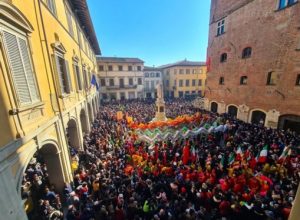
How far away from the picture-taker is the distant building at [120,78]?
35531 mm

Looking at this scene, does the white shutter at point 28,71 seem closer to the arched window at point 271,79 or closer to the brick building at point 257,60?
the brick building at point 257,60

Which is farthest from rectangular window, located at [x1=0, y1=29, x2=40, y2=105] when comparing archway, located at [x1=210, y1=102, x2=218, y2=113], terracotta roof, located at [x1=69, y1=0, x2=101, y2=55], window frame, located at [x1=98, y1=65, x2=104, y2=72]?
window frame, located at [x1=98, y1=65, x2=104, y2=72]

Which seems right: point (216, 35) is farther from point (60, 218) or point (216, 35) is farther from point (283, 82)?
point (60, 218)

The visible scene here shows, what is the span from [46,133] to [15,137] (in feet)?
5.90

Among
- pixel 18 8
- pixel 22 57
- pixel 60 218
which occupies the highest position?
pixel 18 8

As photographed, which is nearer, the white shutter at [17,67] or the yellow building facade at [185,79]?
the white shutter at [17,67]

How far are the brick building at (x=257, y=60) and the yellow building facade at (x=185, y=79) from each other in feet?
65.6

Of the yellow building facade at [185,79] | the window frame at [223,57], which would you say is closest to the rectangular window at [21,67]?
the window frame at [223,57]

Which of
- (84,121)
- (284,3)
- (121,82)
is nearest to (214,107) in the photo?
(284,3)

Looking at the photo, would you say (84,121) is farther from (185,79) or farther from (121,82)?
(185,79)

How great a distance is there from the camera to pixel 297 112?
39.5 feet

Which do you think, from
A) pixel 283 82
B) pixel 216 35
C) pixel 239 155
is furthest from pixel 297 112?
pixel 216 35

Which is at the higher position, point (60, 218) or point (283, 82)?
point (283, 82)

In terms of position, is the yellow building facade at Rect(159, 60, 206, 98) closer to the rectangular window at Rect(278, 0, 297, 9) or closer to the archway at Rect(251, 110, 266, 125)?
the archway at Rect(251, 110, 266, 125)
